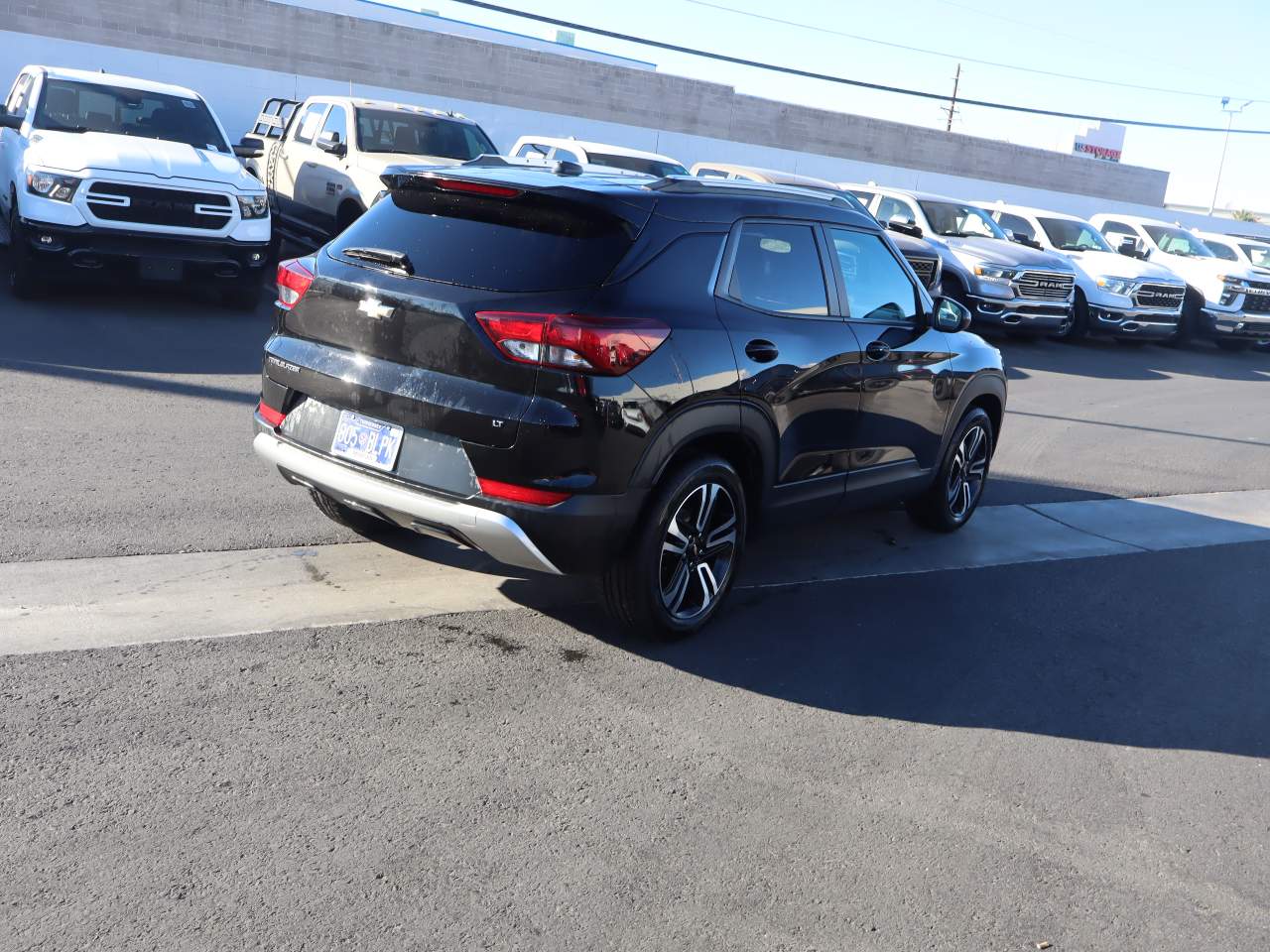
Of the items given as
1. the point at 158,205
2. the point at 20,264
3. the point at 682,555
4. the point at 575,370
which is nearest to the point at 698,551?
the point at 682,555

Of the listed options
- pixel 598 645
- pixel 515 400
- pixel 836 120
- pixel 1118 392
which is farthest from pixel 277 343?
pixel 836 120

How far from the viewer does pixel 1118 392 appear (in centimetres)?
1441

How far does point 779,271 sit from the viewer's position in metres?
5.45

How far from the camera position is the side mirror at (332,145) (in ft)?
44.1

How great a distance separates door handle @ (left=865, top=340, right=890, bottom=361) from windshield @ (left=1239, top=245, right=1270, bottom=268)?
20263mm

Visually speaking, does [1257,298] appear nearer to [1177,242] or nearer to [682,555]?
[1177,242]

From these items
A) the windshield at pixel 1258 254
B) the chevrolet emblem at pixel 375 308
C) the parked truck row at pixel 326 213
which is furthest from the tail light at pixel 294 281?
the windshield at pixel 1258 254

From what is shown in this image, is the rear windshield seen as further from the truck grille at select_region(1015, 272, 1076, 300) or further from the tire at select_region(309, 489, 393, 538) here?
the truck grille at select_region(1015, 272, 1076, 300)

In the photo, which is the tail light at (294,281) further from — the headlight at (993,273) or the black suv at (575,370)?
the headlight at (993,273)

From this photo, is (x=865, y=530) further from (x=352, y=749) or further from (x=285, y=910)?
(x=285, y=910)

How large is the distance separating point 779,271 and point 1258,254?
2210 centimetres

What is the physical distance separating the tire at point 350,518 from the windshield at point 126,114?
24.0ft

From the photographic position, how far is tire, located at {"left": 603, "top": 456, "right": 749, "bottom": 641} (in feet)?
15.9

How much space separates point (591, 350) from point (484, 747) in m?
1.45
